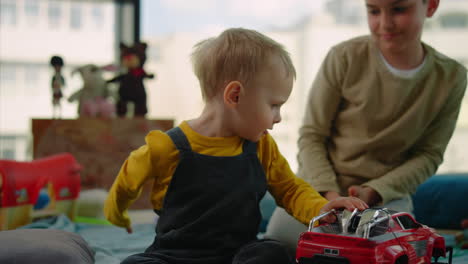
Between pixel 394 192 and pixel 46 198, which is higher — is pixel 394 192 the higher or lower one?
the higher one

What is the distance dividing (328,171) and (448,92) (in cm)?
39

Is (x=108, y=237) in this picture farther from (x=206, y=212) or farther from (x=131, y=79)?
(x=131, y=79)

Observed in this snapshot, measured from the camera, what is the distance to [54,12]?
10.1 ft

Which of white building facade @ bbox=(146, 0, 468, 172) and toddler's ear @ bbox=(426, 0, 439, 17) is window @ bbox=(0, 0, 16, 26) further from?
toddler's ear @ bbox=(426, 0, 439, 17)

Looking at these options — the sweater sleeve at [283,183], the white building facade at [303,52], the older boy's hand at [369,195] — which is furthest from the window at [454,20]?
the sweater sleeve at [283,183]

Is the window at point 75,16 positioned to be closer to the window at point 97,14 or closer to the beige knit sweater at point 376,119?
the window at point 97,14

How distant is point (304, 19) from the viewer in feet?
12.2

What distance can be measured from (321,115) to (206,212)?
2.03ft

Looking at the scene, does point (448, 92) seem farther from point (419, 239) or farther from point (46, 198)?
point (46, 198)

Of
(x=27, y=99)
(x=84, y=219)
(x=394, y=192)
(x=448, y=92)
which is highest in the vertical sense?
(x=448, y=92)

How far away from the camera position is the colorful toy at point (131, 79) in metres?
2.50

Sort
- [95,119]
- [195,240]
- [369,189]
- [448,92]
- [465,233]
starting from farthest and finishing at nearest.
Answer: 1. [95,119]
2. [465,233]
3. [448,92]
4. [369,189]
5. [195,240]

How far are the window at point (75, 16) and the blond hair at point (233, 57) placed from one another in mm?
2392

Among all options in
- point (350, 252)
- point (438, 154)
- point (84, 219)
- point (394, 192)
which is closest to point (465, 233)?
point (438, 154)
